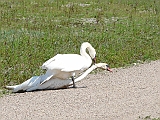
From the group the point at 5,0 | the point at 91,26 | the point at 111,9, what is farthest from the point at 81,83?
the point at 5,0

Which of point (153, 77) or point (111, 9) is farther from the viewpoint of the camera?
point (111, 9)

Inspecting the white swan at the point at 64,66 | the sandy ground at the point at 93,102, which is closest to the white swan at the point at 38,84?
the white swan at the point at 64,66

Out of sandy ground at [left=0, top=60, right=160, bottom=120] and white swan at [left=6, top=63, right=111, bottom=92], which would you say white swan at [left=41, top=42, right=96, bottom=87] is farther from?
sandy ground at [left=0, top=60, right=160, bottom=120]

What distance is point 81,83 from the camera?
1356 cm

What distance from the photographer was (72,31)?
21.9 metres

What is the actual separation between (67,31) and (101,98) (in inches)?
430

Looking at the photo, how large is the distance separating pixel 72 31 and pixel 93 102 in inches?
443

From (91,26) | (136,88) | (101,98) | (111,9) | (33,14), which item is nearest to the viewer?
(101,98)

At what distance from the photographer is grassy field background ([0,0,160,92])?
16266 mm

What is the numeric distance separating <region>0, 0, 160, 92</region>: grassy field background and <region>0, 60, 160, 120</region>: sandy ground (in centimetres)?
213

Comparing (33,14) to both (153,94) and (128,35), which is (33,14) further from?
(153,94)

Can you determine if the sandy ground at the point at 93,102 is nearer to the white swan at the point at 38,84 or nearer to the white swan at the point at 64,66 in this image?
the white swan at the point at 38,84

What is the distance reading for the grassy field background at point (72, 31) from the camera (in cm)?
1627

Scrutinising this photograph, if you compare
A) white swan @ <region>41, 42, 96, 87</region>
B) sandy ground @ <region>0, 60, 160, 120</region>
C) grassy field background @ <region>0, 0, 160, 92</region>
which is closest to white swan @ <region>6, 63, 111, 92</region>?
white swan @ <region>41, 42, 96, 87</region>
